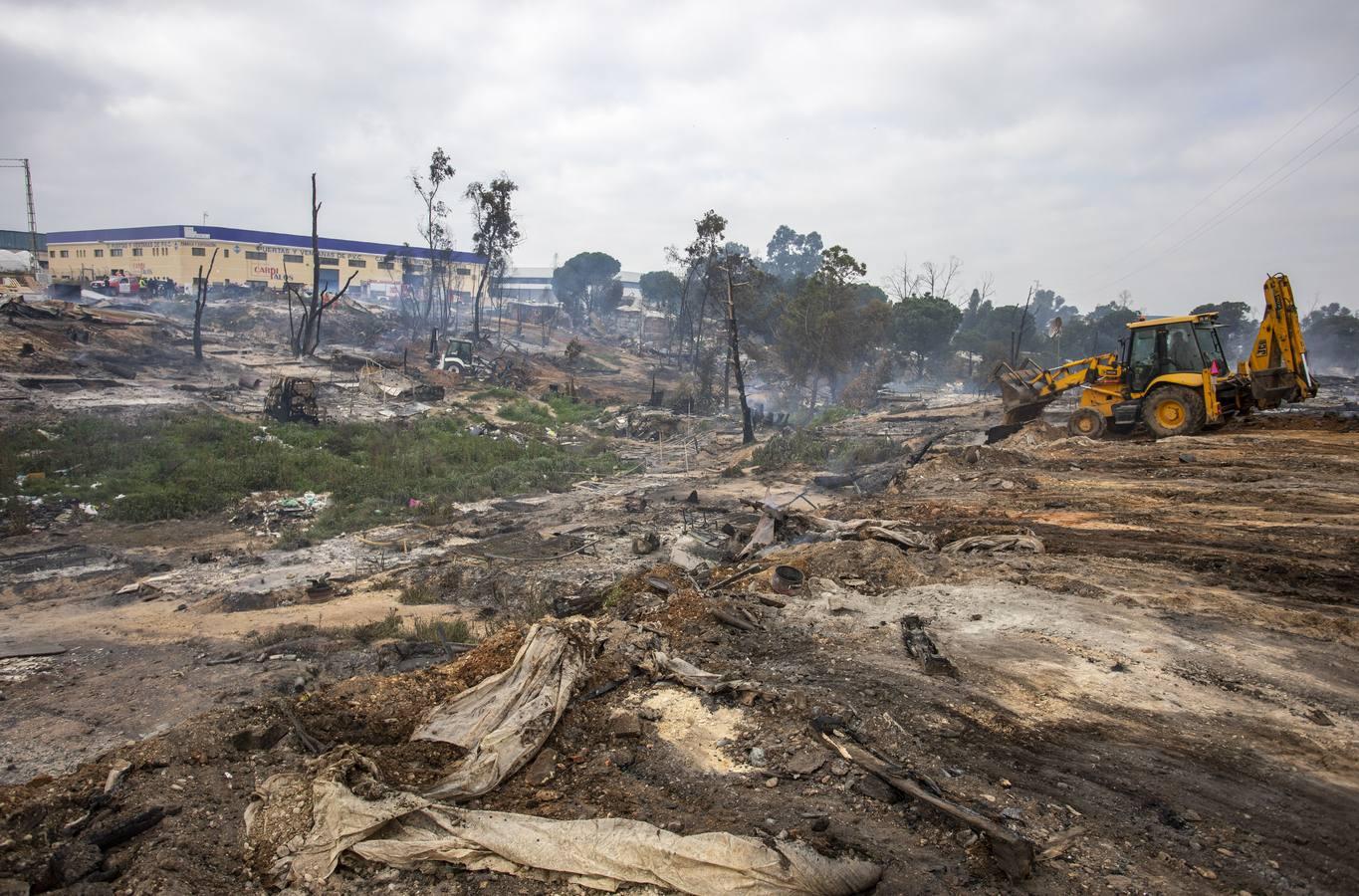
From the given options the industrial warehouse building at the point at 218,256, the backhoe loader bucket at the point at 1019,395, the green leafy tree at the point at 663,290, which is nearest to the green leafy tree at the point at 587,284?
the green leafy tree at the point at 663,290

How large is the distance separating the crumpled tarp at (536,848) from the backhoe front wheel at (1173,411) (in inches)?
523

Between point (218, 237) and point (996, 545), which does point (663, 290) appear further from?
point (996, 545)

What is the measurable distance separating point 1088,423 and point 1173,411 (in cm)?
164

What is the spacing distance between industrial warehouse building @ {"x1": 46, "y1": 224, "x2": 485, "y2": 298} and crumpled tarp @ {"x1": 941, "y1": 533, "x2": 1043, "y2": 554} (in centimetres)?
4820

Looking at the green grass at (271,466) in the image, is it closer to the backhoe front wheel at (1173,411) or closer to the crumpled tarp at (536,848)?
the crumpled tarp at (536,848)

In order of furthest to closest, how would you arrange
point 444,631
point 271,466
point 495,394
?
1. point 495,394
2. point 271,466
3. point 444,631

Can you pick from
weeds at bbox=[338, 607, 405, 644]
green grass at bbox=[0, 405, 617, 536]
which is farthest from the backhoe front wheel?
weeds at bbox=[338, 607, 405, 644]

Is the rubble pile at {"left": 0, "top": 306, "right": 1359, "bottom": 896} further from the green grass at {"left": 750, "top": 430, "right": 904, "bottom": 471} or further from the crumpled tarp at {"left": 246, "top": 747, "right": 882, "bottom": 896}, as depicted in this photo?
the green grass at {"left": 750, "top": 430, "right": 904, "bottom": 471}

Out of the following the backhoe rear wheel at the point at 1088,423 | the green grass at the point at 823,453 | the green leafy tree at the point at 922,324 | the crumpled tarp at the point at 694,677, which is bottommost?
the green grass at the point at 823,453

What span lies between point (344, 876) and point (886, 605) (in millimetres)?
4921

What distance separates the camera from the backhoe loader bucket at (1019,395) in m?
16.0

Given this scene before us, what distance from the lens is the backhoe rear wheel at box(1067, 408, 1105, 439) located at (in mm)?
14234

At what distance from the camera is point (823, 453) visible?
18938mm

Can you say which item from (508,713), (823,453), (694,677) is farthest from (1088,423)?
(508,713)
